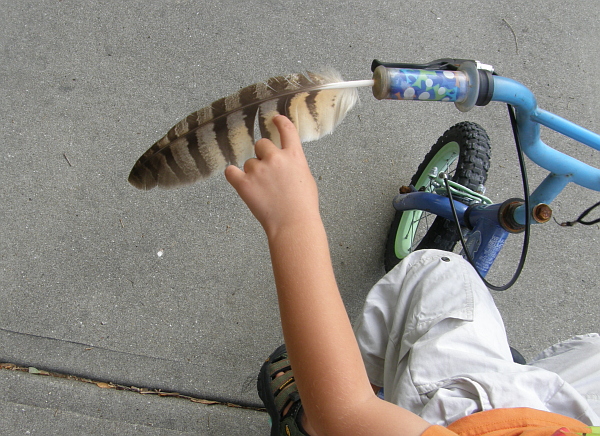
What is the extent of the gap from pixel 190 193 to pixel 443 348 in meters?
1.33

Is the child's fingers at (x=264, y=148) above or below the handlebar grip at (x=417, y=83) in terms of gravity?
below

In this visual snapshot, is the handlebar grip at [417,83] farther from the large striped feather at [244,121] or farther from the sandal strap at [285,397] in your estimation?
the sandal strap at [285,397]

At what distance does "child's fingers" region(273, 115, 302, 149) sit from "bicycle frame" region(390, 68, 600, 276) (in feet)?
0.84

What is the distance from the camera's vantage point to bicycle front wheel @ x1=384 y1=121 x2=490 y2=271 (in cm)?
158

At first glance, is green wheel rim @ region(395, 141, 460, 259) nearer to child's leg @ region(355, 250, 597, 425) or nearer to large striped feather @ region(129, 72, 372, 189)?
child's leg @ region(355, 250, 597, 425)

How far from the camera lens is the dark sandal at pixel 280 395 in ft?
4.17

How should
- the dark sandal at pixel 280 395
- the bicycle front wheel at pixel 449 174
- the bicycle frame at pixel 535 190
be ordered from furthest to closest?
1. the bicycle front wheel at pixel 449 174
2. the dark sandal at pixel 280 395
3. the bicycle frame at pixel 535 190

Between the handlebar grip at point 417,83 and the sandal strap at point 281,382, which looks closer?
the handlebar grip at point 417,83

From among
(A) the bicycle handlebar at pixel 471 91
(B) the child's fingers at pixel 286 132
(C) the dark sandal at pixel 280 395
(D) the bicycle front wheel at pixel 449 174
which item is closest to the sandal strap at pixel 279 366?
(C) the dark sandal at pixel 280 395

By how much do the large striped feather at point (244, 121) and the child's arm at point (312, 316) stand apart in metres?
0.14

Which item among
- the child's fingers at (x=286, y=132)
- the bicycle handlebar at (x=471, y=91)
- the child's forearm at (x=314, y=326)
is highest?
the bicycle handlebar at (x=471, y=91)

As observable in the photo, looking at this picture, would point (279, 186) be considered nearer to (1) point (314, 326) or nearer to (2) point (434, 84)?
(1) point (314, 326)

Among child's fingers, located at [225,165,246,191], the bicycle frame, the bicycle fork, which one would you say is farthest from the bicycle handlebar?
child's fingers, located at [225,165,246,191]

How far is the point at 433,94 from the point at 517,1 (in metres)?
2.15
